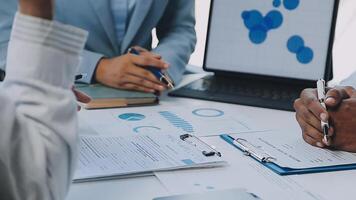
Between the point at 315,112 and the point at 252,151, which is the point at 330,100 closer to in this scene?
the point at 315,112

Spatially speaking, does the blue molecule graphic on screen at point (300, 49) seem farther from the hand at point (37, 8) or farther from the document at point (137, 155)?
the hand at point (37, 8)

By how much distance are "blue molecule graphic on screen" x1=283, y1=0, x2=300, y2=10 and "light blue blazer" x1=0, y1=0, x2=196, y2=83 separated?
0.94 feet

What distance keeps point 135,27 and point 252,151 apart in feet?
1.93

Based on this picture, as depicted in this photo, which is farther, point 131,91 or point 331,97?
point 131,91

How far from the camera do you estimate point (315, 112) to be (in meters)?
0.96

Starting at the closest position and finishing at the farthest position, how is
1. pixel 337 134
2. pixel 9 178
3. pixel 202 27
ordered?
pixel 9 178 → pixel 337 134 → pixel 202 27

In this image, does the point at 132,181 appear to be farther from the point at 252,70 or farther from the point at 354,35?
the point at 354,35

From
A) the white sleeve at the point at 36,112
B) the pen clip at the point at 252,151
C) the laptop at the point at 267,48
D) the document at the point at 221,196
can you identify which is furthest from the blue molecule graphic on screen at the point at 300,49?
the white sleeve at the point at 36,112

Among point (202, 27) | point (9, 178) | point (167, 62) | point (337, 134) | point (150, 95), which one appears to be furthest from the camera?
point (202, 27)

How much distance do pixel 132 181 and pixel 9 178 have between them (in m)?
0.25

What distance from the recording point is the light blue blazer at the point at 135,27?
1232 mm

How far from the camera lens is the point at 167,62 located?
130 cm

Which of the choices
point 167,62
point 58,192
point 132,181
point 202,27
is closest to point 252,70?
point 167,62

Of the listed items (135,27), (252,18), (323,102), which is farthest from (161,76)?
(323,102)
